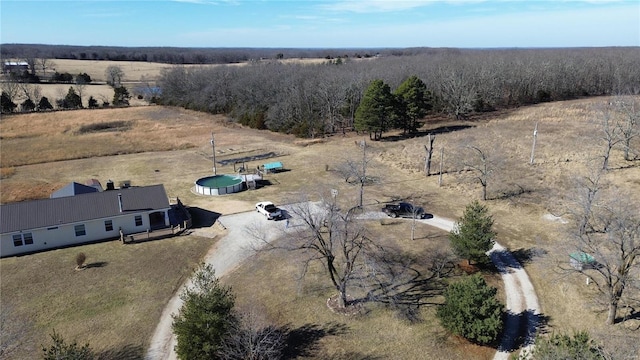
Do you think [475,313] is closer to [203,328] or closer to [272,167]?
[203,328]

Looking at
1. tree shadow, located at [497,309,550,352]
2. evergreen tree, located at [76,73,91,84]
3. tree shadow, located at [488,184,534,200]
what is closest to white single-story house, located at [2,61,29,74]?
evergreen tree, located at [76,73,91,84]

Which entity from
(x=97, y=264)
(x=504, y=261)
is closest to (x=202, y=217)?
(x=97, y=264)

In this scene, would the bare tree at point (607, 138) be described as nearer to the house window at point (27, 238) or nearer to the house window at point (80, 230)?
the house window at point (80, 230)

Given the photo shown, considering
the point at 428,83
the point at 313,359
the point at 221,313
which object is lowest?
the point at 313,359

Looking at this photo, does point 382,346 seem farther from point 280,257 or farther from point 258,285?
point 280,257

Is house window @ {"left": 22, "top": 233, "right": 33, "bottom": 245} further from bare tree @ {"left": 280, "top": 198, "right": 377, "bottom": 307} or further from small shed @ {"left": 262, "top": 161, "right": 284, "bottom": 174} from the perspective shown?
small shed @ {"left": 262, "top": 161, "right": 284, "bottom": 174}

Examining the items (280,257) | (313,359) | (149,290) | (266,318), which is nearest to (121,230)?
(149,290)
